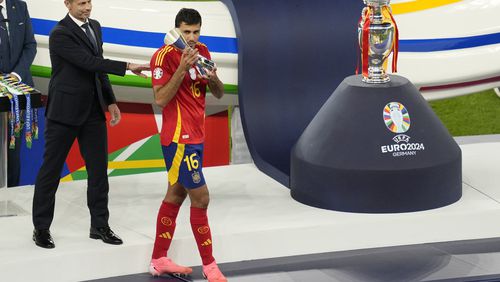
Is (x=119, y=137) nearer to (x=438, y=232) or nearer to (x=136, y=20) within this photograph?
(x=136, y=20)

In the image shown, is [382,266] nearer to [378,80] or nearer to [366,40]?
[378,80]

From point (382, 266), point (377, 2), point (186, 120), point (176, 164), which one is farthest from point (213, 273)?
point (377, 2)

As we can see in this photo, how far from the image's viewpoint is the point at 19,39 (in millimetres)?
6551

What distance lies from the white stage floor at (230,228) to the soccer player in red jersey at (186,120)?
0.39m

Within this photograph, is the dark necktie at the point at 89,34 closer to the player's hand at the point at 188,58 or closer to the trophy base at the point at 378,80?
the player's hand at the point at 188,58

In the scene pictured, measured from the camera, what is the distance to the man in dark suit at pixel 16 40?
6492 millimetres

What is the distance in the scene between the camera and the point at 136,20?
24.1 feet

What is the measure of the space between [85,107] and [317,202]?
136 centimetres

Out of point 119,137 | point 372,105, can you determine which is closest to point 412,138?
point 372,105

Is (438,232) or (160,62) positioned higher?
(160,62)

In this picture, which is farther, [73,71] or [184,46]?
[73,71]

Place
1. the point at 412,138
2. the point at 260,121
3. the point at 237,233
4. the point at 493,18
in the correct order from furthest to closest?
1. the point at 493,18
2. the point at 260,121
3. the point at 412,138
4. the point at 237,233

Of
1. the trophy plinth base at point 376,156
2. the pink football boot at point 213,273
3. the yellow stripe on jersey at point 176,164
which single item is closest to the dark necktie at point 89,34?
the yellow stripe on jersey at point 176,164

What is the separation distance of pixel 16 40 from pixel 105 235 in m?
1.24
